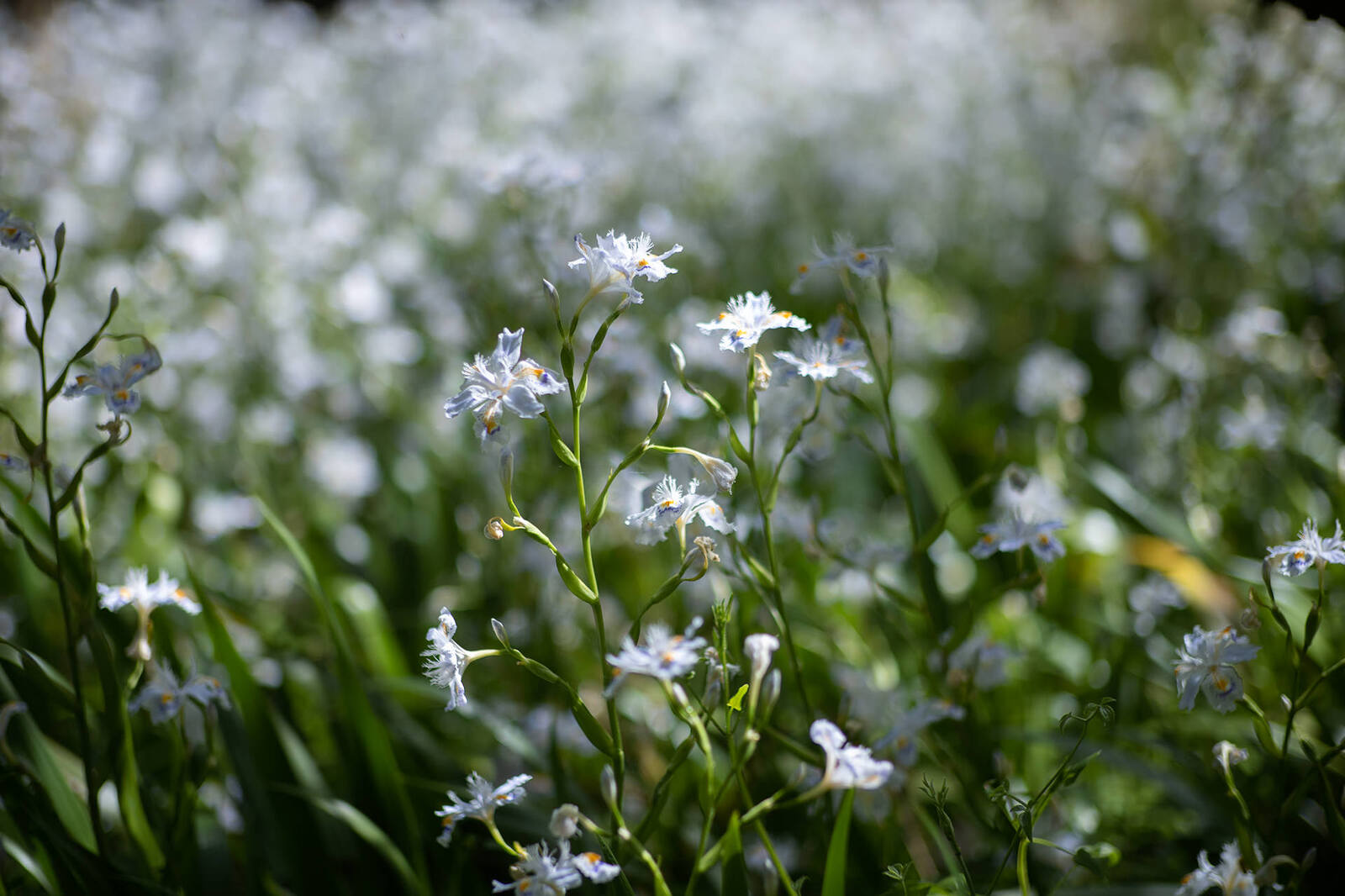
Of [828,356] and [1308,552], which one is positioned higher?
[828,356]

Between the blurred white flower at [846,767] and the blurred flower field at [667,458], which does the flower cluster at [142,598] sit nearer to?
the blurred flower field at [667,458]

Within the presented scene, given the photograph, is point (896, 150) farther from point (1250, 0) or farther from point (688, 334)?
point (688, 334)

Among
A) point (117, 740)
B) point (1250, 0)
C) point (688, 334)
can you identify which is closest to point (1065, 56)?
point (1250, 0)

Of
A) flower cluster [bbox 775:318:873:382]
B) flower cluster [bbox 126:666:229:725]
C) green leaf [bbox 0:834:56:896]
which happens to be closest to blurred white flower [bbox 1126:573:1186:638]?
flower cluster [bbox 775:318:873:382]

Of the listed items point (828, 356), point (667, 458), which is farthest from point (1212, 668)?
point (667, 458)

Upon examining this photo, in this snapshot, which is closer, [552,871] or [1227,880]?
[552,871]

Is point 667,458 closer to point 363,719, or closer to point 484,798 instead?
point 363,719
